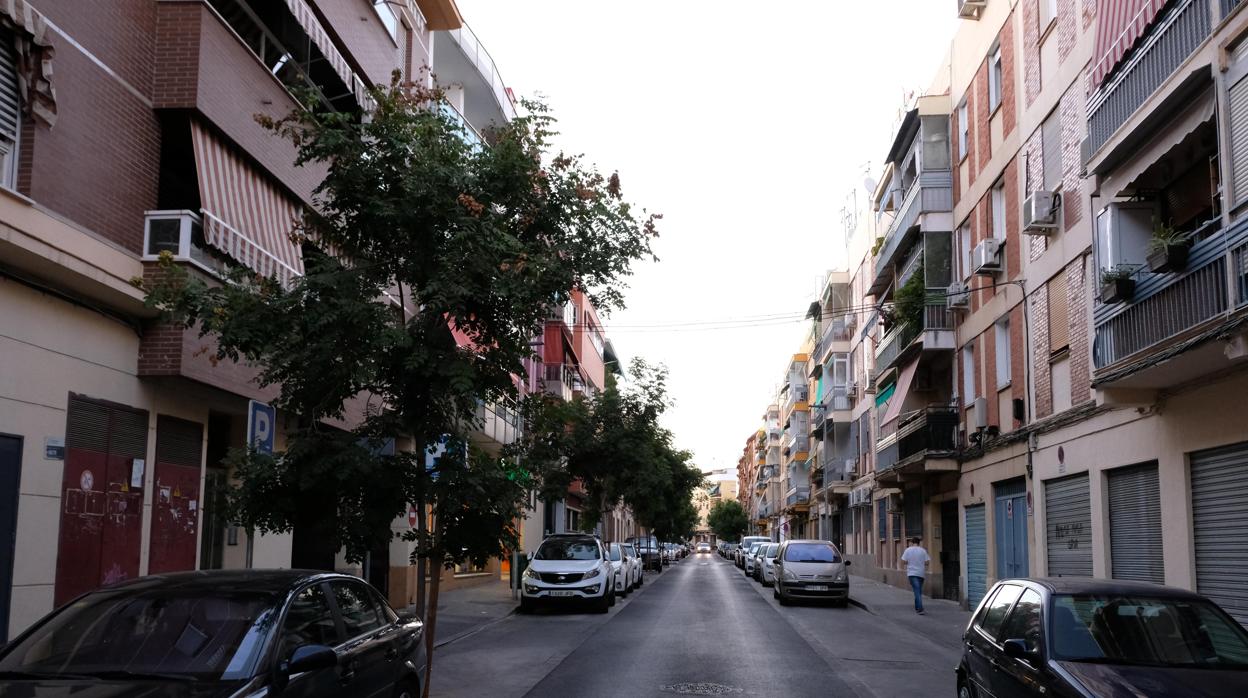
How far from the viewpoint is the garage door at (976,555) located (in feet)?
78.2

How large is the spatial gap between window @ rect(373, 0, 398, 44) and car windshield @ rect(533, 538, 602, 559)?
38.1 ft

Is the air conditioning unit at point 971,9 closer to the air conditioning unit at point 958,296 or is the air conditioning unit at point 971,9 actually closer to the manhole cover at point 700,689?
the air conditioning unit at point 958,296

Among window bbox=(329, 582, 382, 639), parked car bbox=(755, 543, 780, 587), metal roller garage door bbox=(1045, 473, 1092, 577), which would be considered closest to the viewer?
window bbox=(329, 582, 382, 639)

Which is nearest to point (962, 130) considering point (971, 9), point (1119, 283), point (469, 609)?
point (971, 9)

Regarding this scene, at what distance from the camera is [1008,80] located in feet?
73.6

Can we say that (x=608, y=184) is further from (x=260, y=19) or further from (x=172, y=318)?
(x=260, y=19)

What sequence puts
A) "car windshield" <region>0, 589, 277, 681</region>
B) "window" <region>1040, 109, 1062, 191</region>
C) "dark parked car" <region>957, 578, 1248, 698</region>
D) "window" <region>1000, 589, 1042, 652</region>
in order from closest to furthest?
1. "car windshield" <region>0, 589, 277, 681</region>
2. "dark parked car" <region>957, 578, 1248, 698</region>
3. "window" <region>1000, 589, 1042, 652</region>
4. "window" <region>1040, 109, 1062, 191</region>

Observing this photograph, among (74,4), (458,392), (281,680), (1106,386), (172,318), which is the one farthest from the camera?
(1106,386)

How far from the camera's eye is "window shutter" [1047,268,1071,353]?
18.8 metres

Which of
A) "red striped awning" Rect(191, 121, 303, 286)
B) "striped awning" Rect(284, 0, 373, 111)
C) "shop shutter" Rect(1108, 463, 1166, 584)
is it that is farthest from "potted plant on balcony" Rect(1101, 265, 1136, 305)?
"red striped awning" Rect(191, 121, 303, 286)

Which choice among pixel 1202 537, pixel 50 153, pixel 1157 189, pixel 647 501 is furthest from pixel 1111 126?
pixel 647 501

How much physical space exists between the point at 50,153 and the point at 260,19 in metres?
6.31

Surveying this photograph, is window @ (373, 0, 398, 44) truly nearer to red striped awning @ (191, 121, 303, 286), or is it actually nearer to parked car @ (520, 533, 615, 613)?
red striped awning @ (191, 121, 303, 286)

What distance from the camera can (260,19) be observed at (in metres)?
16.6
